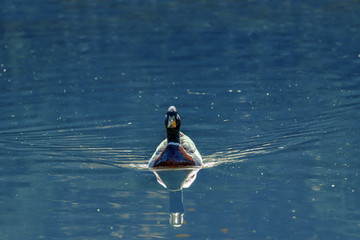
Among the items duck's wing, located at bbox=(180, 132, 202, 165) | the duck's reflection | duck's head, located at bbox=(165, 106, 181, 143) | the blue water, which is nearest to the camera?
the blue water

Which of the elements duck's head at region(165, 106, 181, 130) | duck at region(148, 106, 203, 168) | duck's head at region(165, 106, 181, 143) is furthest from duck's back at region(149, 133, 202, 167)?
duck's head at region(165, 106, 181, 130)

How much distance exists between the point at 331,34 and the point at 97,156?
1604 centimetres

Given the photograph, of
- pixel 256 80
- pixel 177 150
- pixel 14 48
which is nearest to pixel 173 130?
pixel 177 150

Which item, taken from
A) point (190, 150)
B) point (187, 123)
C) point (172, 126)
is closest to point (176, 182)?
point (190, 150)

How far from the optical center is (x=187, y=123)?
646 inches

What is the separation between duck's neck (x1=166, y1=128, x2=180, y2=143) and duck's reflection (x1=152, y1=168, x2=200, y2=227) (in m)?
0.52

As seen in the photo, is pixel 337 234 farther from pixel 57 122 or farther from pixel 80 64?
pixel 80 64

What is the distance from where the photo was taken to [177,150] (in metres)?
13.0

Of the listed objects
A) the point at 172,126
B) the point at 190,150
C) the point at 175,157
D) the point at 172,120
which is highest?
the point at 172,120

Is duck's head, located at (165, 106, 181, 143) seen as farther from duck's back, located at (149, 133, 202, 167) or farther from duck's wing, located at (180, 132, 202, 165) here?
duck's wing, located at (180, 132, 202, 165)

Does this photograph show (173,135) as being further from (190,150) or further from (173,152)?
(190,150)

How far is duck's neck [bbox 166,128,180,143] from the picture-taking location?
1295 centimetres

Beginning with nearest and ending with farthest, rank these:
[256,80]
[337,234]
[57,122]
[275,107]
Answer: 1. [337,234]
2. [57,122]
3. [275,107]
4. [256,80]

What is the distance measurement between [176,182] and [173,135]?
3.10 ft
